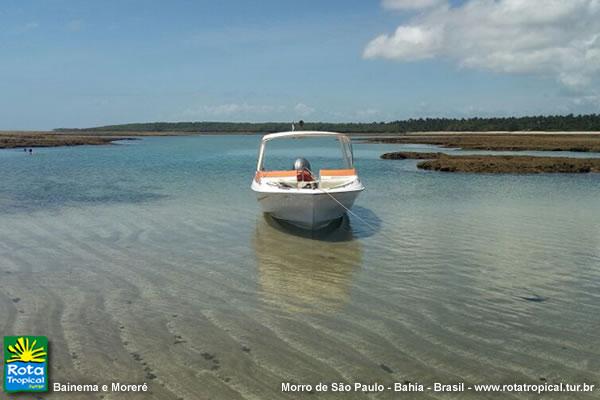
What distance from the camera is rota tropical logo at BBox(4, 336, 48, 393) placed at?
6.14 metres

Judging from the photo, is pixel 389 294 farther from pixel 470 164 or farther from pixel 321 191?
pixel 470 164

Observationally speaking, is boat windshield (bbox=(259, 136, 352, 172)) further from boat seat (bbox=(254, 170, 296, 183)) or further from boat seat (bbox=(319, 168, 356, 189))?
boat seat (bbox=(319, 168, 356, 189))

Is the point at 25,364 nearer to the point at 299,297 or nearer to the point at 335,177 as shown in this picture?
the point at 299,297

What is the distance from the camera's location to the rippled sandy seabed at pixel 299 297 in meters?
6.63

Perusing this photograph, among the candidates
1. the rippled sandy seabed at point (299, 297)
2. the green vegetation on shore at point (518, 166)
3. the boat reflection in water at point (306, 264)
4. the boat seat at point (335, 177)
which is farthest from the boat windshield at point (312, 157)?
the green vegetation on shore at point (518, 166)

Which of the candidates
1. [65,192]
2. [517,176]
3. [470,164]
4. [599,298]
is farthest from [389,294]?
[470,164]

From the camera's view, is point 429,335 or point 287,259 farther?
point 287,259

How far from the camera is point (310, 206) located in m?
14.7

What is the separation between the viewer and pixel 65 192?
82.6 ft

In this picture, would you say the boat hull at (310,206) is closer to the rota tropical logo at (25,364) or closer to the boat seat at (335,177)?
the boat seat at (335,177)

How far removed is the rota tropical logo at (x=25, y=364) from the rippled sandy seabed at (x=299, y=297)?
19 cm

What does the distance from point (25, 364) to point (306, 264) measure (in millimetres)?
6562

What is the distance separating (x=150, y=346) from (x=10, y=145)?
80.5 m

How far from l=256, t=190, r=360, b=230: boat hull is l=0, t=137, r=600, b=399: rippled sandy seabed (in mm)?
522
